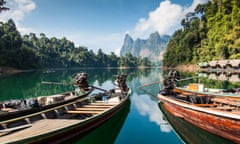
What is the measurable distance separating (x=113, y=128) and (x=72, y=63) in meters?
A: 103

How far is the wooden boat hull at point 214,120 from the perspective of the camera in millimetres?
5770

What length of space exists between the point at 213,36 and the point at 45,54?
7791 centimetres

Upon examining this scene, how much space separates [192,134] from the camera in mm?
7441

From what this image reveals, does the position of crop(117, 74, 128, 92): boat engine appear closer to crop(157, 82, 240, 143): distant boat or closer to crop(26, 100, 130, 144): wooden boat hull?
crop(157, 82, 240, 143): distant boat

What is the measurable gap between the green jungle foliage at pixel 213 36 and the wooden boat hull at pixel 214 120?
35.5 metres

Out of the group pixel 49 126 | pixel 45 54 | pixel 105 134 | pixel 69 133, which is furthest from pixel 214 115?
pixel 45 54

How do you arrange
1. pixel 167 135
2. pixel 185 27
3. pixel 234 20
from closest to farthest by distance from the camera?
pixel 167 135 < pixel 234 20 < pixel 185 27

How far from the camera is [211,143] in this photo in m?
6.45

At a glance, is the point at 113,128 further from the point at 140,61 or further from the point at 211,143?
the point at 140,61

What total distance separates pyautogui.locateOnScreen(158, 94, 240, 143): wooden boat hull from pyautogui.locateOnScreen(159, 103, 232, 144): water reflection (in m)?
0.22

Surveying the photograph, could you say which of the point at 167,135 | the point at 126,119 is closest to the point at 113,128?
the point at 126,119

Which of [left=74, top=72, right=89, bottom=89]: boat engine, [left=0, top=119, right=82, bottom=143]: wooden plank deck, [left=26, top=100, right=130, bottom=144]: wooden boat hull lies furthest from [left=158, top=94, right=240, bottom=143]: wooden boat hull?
[left=74, top=72, right=89, bottom=89]: boat engine

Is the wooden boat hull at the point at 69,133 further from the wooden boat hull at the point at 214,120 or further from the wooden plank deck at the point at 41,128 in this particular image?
the wooden boat hull at the point at 214,120

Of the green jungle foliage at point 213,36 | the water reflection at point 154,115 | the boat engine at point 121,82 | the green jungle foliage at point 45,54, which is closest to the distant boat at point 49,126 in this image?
the water reflection at point 154,115
